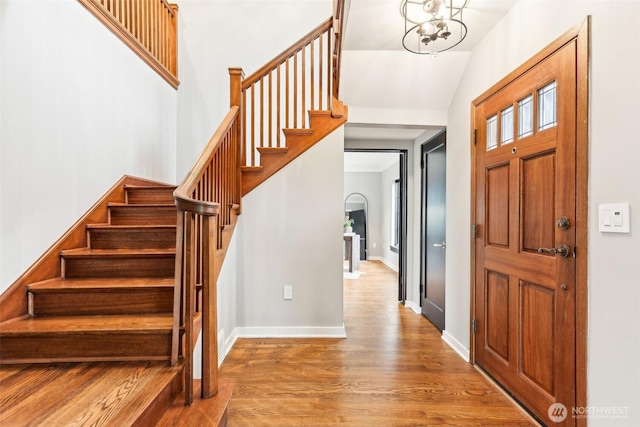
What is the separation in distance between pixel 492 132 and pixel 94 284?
9.14 feet

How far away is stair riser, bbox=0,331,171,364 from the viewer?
1381 millimetres

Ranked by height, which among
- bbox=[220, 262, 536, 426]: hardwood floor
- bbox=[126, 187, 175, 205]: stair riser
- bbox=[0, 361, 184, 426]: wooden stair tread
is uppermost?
bbox=[126, 187, 175, 205]: stair riser

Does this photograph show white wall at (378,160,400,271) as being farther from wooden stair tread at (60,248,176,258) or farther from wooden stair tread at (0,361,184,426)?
wooden stair tread at (0,361,184,426)

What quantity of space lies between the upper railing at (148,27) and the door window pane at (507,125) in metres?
3.07

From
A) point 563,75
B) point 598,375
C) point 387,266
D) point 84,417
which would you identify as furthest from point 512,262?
point 387,266

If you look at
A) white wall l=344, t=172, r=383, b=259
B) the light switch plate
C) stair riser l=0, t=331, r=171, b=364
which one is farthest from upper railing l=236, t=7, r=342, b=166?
white wall l=344, t=172, r=383, b=259

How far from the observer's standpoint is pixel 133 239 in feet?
6.96

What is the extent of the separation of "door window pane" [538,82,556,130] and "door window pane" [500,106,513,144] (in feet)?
0.78

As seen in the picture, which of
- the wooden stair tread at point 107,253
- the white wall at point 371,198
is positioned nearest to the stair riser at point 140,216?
the wooden stair tread at point 107,253

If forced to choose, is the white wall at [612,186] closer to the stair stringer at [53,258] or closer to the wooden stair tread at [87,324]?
the wooden stair tread at [87,324]

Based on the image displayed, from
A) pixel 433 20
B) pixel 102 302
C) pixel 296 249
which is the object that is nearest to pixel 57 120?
pixel 102 302

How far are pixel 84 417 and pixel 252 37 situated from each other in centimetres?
365

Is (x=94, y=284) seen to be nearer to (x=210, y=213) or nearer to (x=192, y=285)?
(x=192, y=285)

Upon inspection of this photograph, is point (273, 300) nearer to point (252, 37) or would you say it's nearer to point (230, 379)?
point (230, 379)
